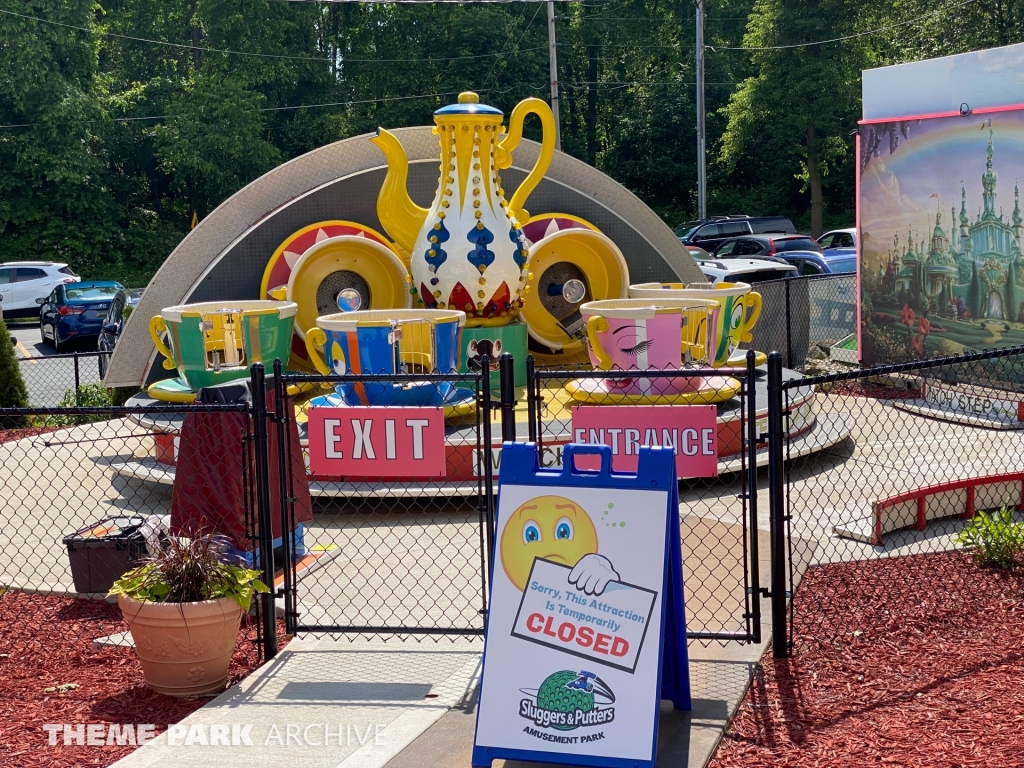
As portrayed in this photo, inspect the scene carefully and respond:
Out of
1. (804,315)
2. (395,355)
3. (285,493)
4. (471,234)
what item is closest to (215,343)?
(395,355)

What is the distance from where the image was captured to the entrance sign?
16.6 ft

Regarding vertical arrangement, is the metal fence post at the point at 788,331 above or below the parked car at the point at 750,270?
below

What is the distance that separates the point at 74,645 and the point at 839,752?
4.26 m

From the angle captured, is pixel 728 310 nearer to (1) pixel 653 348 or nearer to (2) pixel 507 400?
(1) pixel 653 348

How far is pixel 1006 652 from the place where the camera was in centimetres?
624

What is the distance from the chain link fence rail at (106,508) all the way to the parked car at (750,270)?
39.9 ft

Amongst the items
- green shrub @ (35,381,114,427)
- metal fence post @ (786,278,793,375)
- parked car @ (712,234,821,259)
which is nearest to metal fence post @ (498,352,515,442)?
green shrub @ (35,381,114,427)

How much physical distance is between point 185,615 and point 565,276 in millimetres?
8885

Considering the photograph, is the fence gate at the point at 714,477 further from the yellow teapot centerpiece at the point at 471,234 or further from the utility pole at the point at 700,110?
the utility pole at the point at 700,110

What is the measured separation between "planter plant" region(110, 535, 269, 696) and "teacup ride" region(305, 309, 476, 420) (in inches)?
183

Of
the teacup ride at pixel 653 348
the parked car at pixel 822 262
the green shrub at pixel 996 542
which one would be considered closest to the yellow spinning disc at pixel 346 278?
the teacup ride at pixel 653 348

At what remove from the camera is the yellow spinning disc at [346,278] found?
44.0 feet

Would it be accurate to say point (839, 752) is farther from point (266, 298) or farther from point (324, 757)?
point (266, 298)

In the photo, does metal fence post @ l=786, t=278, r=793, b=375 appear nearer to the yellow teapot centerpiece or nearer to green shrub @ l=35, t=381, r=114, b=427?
the yellow teapot centerpiece
